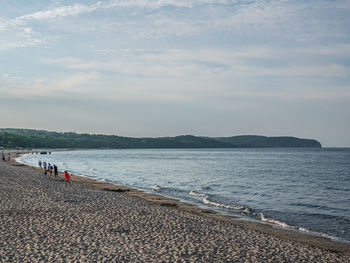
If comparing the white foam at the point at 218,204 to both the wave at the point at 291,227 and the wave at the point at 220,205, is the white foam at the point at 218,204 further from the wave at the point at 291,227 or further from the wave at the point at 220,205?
the wave at the point at 291,227

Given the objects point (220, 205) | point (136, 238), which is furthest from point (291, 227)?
point (136, 238)

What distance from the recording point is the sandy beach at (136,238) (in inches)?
440

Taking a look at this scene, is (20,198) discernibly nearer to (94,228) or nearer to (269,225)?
(94,228)

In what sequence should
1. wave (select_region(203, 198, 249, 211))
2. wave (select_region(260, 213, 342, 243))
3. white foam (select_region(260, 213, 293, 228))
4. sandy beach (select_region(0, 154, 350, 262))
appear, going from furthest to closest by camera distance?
wave (select_region(203, 198, 249, 211)), white foam (select_region(260, 213, 293, 228)), wave (select_region(260, 213, 342, 243)), sandy beach (select_region(0, 154, 350, 262))

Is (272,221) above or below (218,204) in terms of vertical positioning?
above

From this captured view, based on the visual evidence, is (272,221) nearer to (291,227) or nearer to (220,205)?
(291,227)

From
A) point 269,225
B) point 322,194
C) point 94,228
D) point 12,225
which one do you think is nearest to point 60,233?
point 94,228

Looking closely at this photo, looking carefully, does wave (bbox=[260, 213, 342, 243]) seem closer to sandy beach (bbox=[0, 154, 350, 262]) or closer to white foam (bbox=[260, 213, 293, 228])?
white foam (bbox=[260, 213, 293, 228])

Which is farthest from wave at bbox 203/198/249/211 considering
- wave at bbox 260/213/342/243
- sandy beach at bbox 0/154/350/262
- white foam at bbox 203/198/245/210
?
sandy beach at bbox 0/154/350/262

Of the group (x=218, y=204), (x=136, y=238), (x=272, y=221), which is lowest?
(x=218, y=204)

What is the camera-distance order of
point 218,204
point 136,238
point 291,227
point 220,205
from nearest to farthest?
point 136,238 < point 291,227 < point 220,205 < point 218,204

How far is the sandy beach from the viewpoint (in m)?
11.2

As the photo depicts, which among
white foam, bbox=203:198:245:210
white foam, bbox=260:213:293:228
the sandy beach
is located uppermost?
the sandy beach

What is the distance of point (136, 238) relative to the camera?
13.3 meters
